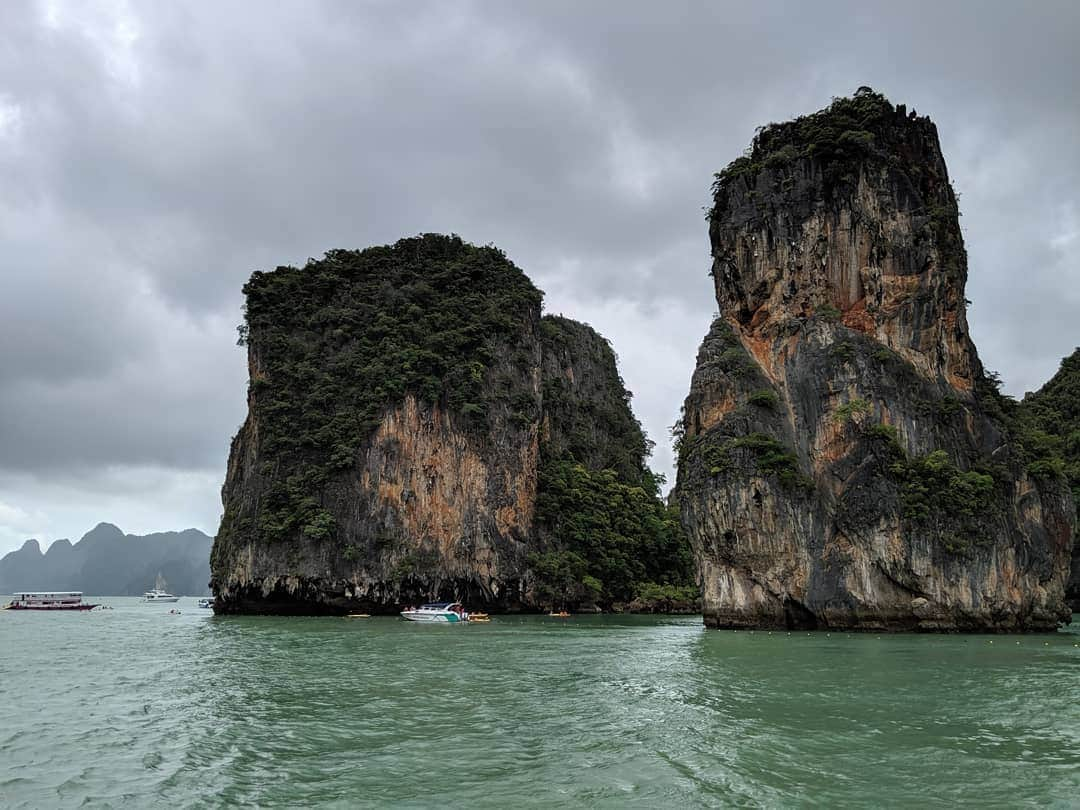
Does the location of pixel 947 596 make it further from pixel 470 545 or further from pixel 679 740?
pixel 470 545

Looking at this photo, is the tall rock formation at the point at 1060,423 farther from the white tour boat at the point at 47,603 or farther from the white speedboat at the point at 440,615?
the white tour boat at the point at 47,603

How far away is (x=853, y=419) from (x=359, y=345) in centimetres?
3513

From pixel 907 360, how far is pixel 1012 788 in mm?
31163

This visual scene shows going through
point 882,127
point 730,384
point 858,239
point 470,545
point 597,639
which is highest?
point 882,127

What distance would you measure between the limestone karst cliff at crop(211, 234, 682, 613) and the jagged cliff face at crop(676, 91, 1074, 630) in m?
19.3

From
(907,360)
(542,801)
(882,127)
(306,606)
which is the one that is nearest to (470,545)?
(306,606)

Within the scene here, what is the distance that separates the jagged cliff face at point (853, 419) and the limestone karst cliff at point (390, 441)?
63.3 feet

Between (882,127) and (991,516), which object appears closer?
(991,516)

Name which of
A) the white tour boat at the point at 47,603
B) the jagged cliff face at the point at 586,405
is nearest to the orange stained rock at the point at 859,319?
the jagged cliff face at the point at 586,405

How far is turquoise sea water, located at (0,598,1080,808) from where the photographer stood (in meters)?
9.69

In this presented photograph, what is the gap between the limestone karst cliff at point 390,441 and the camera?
166ft

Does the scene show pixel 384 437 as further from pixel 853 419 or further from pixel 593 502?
pixel 853 419

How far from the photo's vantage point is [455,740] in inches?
484

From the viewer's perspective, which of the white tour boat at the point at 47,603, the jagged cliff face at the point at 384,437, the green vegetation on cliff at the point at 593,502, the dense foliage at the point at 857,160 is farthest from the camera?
the white tour boat at the point at 47,603
